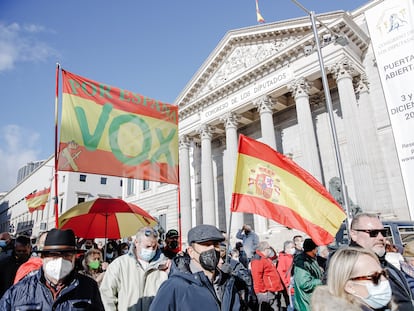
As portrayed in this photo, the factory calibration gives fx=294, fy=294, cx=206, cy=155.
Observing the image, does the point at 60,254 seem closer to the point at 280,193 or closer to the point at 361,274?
the point at 361,274

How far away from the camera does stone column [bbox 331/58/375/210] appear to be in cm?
1308

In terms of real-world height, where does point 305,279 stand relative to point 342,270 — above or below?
below

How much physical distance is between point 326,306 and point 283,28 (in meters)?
18.1

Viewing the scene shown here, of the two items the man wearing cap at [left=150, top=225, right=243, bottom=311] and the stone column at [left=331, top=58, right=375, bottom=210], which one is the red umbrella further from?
the stone column at [left=331, top=58, right=375, bottom=210]

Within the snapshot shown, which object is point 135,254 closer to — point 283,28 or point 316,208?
point 316,208

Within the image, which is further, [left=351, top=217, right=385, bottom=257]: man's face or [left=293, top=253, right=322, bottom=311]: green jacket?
[left=293, top=253, right=322, bottom=311]: green jacket

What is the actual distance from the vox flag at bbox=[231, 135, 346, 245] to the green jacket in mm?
464

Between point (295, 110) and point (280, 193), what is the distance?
15918 mm

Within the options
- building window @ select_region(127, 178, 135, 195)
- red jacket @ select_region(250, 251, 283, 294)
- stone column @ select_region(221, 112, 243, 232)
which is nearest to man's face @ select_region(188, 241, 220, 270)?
red jacket @ select_region(250, 251, 283, 294)

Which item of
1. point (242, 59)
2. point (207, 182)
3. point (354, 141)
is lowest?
point (207, 182)

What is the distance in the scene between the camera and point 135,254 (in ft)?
11.5

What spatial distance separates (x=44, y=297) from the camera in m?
2.10

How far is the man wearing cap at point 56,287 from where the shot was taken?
2062 millimetres

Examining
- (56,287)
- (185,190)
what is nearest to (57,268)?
(56,287)
